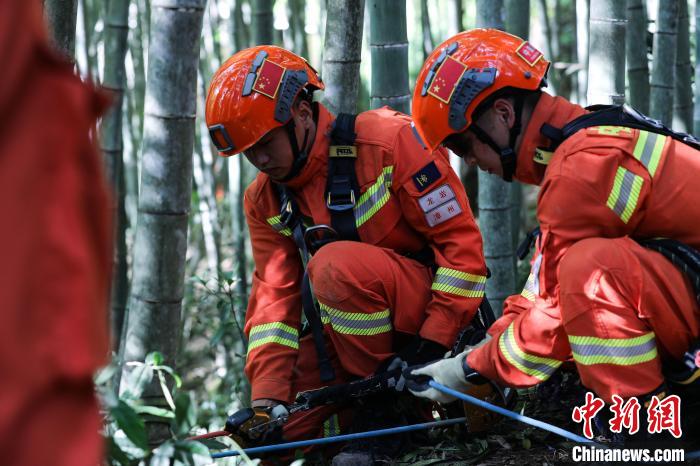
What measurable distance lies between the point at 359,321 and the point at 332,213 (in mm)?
503

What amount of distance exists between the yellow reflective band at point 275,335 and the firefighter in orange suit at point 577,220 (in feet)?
2.59

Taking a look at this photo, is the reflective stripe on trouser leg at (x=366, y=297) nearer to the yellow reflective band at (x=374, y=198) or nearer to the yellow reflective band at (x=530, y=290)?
the yellow reflective band at (x=374, y=198)

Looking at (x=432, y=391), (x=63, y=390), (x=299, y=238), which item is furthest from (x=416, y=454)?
(x=63, y=390)

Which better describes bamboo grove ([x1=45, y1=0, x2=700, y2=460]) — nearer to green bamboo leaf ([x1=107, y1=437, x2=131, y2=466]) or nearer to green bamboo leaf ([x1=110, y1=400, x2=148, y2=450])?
green bamboo leaf ([x1=110, y1=400, x2=148, y2=450])

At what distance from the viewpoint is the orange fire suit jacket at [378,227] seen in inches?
148

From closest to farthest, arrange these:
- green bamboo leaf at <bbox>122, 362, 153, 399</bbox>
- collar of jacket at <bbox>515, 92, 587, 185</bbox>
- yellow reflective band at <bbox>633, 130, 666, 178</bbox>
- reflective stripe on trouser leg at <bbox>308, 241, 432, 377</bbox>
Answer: green bamboo leaf at <bbox>122, 362, 153, 399</bbox> → yellow reflective band at <bbox>633, 130, 666, 178</bbox> → collar of jacket at <bbox>515, 92, 587, 185</bbox> → reflective stripe on trouser leg at <bbox>308, 241, 432, 377</bbox>

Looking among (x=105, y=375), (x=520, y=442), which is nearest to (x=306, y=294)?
(x=520, y=442)

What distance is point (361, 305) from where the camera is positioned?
369cm

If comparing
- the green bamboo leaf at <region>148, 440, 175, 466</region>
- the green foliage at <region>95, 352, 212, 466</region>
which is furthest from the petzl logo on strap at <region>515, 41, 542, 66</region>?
the green bamboo leaf at <region>148, 440, 175, 466</region>

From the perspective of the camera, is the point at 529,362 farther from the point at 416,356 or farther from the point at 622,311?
the point at 416,356

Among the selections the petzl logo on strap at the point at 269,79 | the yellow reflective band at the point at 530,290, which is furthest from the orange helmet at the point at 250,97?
the yellow reflective band at the point at 530,290

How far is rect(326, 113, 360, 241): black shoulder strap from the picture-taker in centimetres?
389

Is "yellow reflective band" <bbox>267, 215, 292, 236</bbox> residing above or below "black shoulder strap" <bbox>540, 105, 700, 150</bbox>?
below

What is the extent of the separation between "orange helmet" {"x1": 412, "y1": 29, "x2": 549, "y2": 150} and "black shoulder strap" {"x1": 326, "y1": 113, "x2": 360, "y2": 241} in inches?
19.4
